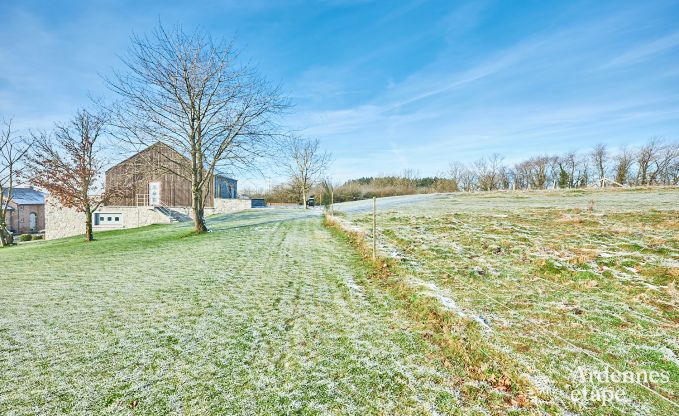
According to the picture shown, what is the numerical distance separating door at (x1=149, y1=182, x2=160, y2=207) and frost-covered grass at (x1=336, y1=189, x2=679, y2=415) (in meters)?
25.0

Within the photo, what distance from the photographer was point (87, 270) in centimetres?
738

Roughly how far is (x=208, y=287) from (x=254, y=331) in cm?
237

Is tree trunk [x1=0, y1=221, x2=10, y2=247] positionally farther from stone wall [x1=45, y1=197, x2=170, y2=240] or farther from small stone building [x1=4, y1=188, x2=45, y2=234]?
small stone building [x1=4, y1=188, x2=45, y2=234]

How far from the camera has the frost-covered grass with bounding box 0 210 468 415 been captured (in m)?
2.45

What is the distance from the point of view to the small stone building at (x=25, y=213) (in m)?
37.6

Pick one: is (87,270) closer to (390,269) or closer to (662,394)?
(390,269)

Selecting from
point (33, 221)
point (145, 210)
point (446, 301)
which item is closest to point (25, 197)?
point (33, 221)

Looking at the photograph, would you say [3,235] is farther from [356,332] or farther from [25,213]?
[356,332]

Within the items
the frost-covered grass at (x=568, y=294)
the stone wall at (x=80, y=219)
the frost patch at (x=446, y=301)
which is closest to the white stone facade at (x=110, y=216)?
the stone wall at (x=80, y=219)

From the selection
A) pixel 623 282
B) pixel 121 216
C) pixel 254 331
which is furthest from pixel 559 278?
pixel 121 216

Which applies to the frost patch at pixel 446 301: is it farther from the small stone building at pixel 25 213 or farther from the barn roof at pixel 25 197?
the barn roof at pixel 25 197

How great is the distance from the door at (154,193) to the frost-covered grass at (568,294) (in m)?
25.0

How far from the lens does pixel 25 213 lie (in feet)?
128

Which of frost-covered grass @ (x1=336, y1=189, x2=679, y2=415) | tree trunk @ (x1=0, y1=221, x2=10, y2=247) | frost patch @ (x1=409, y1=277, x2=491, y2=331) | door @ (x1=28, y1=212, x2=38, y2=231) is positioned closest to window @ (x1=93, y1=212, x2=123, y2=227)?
tree trunk @ (x1=0, y1=221, x2=10, y2=247)
